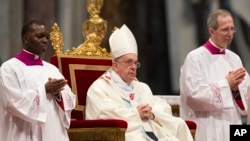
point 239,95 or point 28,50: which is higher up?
point 28,50

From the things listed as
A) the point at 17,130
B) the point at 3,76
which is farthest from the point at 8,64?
the point at 17,130

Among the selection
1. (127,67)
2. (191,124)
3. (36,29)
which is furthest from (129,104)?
(36,29)

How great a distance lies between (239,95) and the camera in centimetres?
745

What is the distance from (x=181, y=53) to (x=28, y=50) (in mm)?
3275

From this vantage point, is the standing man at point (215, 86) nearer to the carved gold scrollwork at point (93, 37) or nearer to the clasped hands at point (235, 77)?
the clasped hands at point (235, 77)

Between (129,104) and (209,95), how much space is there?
82 centimetres

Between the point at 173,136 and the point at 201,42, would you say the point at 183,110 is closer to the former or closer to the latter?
the point at 173,136

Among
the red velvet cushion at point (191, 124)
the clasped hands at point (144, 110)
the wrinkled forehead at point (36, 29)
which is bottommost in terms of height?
the red velvet cushion at point (191, 124)

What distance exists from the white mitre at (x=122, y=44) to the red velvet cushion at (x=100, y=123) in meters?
0.73

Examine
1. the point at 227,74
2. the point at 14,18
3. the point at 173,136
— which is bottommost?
the point at 173,136

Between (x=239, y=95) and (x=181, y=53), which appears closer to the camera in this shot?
(x=239, y=95)

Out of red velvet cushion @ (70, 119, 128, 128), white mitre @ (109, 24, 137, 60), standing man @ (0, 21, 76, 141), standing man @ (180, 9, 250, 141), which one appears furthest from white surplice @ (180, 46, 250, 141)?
→ standing man @ (0, 21, 76, 141)

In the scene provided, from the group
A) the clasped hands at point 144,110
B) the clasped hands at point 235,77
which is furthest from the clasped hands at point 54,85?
the clasped hands at point 235,77

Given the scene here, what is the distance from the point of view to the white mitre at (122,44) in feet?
23.1
